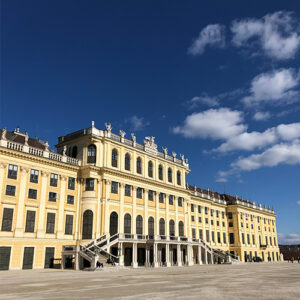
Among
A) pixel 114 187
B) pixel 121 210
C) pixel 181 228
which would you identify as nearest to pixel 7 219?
pixel 114 187

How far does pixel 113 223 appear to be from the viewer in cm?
4994

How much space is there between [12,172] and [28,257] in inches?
407

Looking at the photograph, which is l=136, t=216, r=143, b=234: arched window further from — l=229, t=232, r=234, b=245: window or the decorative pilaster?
l=229, t=232, r=234, b=245: window

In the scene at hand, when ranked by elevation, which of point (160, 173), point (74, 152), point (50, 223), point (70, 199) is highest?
point (74, 152)

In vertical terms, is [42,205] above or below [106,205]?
below

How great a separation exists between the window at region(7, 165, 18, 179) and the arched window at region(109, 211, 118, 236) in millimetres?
14879

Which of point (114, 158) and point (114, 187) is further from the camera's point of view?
point (114, 158)

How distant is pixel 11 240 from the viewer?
39.8 meters

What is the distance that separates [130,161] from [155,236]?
1234cm

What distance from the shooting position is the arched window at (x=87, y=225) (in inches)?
1858

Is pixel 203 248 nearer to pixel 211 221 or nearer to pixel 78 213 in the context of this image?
pixel 211 221

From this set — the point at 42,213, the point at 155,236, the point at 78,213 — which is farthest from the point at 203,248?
the point at 42,213

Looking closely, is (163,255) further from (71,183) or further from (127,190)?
(71,183)

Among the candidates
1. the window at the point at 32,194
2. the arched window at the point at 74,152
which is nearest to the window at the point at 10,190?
the window at the point at 32,194
